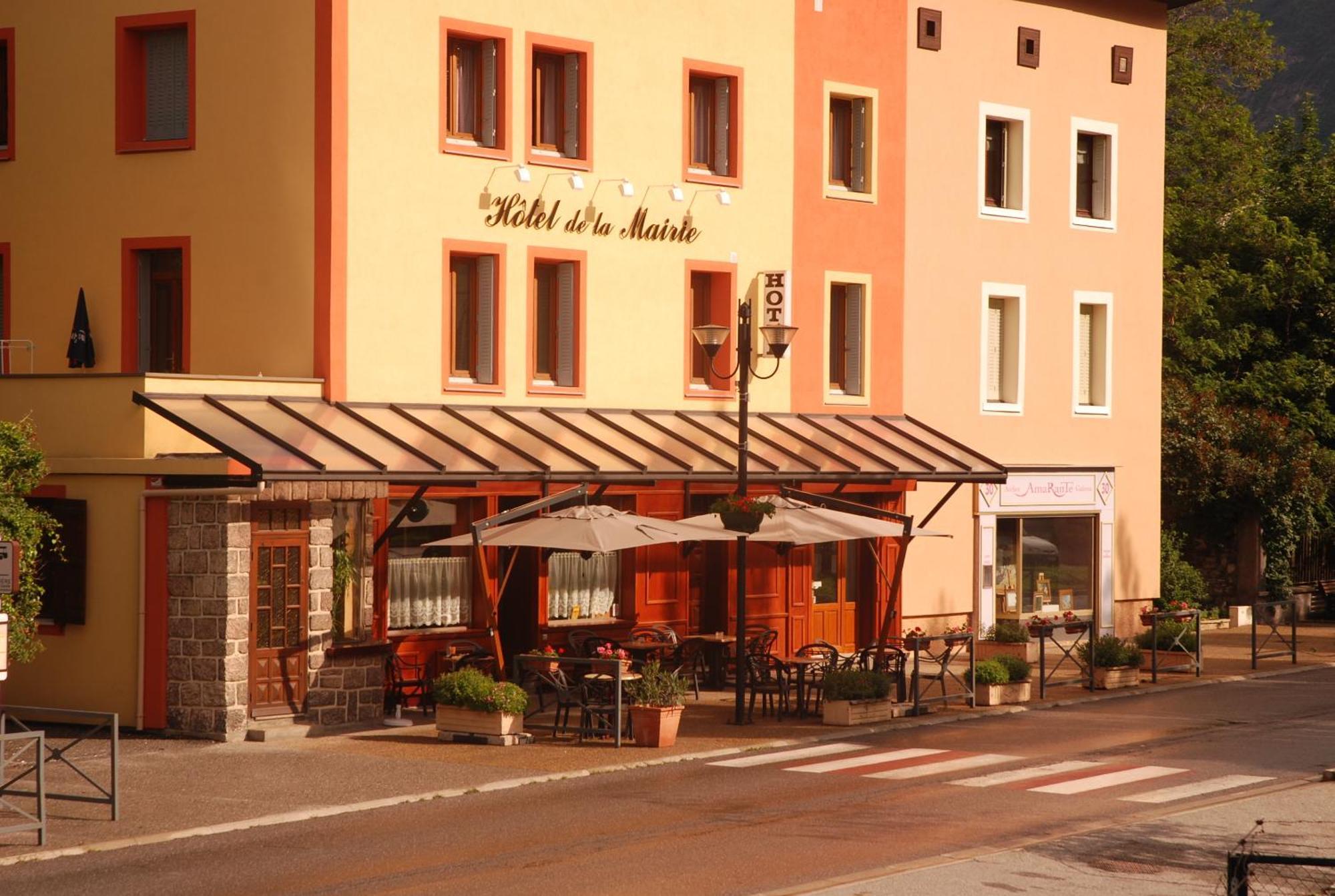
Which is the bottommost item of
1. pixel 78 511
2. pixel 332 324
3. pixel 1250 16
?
pixel 78 511

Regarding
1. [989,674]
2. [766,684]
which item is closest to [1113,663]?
[989,674]

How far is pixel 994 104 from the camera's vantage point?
1325 inches

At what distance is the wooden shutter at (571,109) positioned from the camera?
27.5 metres

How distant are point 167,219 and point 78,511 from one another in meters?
4.26

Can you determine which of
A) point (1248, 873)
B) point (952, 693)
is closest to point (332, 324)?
point (952, 693)

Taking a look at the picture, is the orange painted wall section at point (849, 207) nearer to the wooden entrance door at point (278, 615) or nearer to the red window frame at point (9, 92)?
the wooden entrance door at point (278, 615)

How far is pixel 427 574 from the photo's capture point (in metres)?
26.1

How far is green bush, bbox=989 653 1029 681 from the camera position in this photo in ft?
86.7

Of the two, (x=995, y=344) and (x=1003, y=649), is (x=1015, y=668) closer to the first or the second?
(x=1003, y=649)

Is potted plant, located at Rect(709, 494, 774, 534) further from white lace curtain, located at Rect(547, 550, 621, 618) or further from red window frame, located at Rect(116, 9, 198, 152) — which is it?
red window frame, located at Rect(116, 9, 198, 152)

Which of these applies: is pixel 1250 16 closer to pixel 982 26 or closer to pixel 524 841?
pixel 982 26

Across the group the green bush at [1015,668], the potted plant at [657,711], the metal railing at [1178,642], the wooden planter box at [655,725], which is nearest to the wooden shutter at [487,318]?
the potted plant at [657,711]

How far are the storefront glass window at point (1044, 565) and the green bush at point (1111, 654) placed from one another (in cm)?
536

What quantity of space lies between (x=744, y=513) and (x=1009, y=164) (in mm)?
12579
